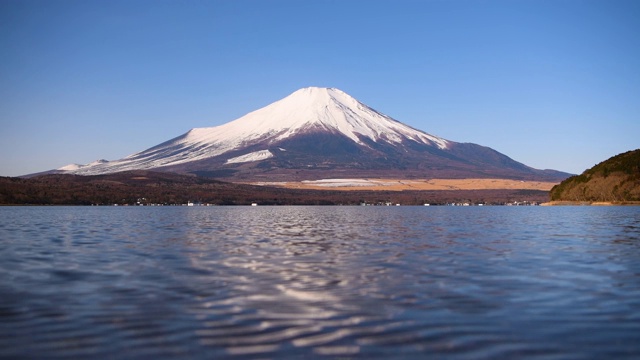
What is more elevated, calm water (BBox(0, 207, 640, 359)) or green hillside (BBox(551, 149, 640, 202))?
green hillside (BBox(551, 149, 640, 202))

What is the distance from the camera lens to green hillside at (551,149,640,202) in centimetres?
14625

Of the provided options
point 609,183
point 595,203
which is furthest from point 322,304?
point 609,183

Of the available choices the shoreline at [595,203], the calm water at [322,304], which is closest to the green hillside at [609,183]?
the shoreline at [595,203]

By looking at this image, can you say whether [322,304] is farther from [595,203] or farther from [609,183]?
[609,183]

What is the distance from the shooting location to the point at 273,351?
10453mm

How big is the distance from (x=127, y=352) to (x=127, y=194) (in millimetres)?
192407

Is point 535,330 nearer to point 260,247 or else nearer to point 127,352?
point 127,352

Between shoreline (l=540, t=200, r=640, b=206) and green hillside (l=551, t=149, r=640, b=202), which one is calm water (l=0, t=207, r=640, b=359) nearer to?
shoreline (l=540, t=200, r=640, b=206)

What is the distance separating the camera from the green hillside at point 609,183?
5758 inches

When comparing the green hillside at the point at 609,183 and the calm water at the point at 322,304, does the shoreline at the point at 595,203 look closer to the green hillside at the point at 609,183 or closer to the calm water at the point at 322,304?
the green hillside at the point at 609,183

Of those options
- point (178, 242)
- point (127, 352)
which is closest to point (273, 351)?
point (127, 352)

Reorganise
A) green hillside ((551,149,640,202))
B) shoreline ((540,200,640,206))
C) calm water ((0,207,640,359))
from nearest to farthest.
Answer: calm water ((0,207,640,359)) → shoreline ((540,200,640,206)) → green hillside ((551,149,640,202))

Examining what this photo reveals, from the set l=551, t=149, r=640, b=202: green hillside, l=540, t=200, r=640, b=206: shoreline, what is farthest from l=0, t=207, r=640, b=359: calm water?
l=551, t=149, r=640, b=202: green hillside

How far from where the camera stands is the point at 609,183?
153500mm
